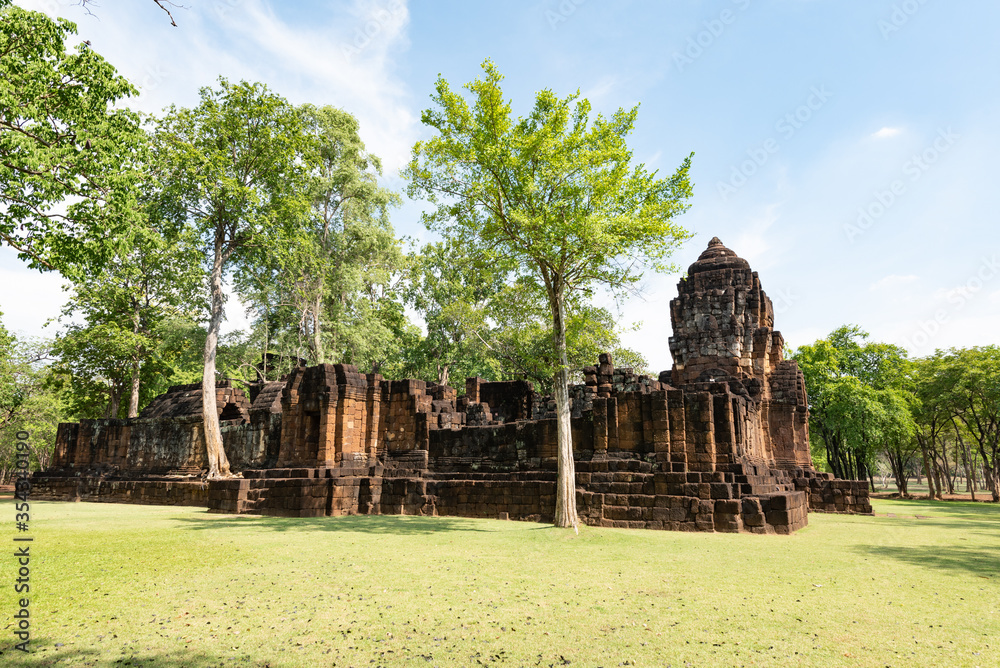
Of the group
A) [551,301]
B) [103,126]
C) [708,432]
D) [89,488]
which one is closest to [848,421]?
[708,432]

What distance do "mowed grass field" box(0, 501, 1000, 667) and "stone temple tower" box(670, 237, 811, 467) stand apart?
11.1 m

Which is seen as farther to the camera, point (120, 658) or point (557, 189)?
point (557, 189)

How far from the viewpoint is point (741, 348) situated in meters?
21.3

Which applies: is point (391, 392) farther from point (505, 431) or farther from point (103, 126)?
point (103, 126)

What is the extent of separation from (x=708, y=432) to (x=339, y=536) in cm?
889

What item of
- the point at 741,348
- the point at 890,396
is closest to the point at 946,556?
the point at 741,348

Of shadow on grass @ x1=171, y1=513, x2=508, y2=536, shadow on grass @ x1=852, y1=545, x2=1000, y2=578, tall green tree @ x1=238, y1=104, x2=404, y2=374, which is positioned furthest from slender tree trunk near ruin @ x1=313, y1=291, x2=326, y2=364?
shadow on grass @ x1=852, y1=545, x2=1000, y2=578

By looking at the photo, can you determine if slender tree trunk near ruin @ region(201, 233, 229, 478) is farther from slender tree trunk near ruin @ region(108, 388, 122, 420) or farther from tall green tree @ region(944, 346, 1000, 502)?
tall green tree @ region(944, 346, 1000, 502)

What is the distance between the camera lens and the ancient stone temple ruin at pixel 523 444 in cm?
1365

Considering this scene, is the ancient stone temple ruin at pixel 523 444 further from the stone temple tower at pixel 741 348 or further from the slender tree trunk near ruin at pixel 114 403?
the slender tree trunk near ruin at pixel 114 403

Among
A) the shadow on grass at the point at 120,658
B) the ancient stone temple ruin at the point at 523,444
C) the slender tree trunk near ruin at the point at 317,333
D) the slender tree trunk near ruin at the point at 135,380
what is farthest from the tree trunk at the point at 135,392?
the shadow on grass at the point at 120,658

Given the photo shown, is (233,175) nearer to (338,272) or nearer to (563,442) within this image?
(338,272)

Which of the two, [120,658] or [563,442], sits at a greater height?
[563,442]

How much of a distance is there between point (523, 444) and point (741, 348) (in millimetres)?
9984
